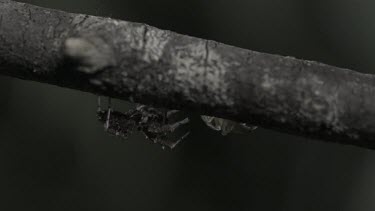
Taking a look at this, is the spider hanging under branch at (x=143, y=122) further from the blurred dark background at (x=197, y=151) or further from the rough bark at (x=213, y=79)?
the rough bark at (x=213, y=79)

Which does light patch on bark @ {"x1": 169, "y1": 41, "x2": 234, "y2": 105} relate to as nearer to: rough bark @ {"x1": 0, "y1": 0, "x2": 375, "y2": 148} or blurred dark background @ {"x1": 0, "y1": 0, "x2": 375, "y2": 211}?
rough bark @ {"x1": 0, "y1": 0, "x2": 375, "y2": 148}

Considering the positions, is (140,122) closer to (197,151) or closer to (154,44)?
(197,151)

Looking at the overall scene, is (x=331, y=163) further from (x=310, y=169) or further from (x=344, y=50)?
(x=344, y=50)

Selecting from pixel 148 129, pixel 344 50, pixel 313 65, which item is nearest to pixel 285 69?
pixel 313 65

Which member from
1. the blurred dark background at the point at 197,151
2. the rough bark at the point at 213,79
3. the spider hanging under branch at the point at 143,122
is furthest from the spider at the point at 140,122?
the rough bark at the point at 213,79

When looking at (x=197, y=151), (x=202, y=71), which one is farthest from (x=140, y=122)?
(x=202, y=71)
